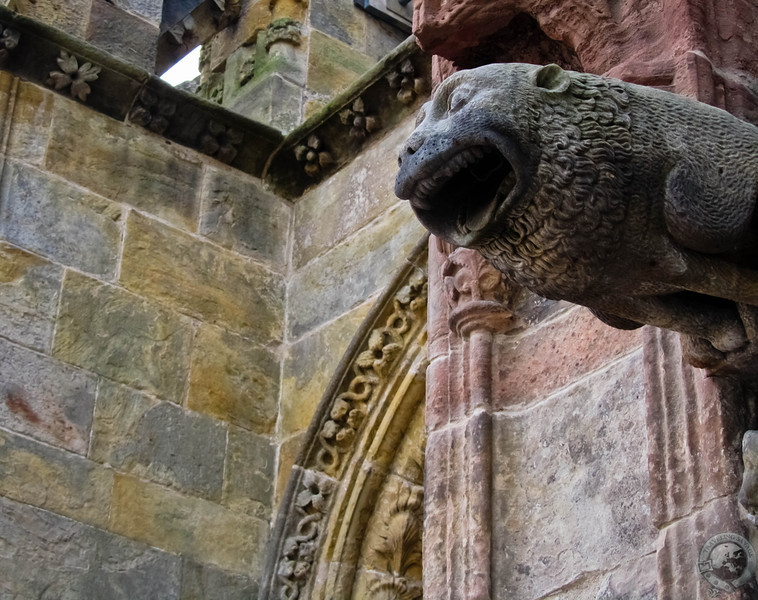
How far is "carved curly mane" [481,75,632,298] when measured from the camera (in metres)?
2.55

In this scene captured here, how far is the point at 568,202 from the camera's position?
254 centimetres

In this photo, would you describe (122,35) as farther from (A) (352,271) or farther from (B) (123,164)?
(A) (352,271)

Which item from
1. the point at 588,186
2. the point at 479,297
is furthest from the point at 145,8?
the point at 588,186

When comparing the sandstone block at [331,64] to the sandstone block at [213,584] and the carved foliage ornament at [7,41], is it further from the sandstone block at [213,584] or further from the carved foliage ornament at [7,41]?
the sandstone block at [213,584]

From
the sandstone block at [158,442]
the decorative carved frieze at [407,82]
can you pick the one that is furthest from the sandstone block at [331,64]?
the sandstone block at [158,442]

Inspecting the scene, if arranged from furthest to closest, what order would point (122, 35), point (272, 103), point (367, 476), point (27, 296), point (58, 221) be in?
point (272, 103) → point (122, 35) → point (58, 221) → point (27, 296) → point (367, 476)

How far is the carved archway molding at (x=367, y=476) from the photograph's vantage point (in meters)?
5.72

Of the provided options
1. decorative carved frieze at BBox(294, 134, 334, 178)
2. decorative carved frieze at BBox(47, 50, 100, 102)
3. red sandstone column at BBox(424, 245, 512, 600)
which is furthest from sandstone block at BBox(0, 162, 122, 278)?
red sandstone column at BBox(424, 245, 512, 600)

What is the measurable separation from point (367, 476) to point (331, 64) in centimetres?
240

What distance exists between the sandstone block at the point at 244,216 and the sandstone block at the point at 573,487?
3.41m

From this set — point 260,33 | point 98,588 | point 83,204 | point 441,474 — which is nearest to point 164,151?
point 83,204

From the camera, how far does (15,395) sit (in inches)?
227

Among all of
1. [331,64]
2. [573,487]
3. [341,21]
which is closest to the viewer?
[573,487]

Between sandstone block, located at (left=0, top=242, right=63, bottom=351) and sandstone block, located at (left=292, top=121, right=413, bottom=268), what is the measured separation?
1065 millimetres
